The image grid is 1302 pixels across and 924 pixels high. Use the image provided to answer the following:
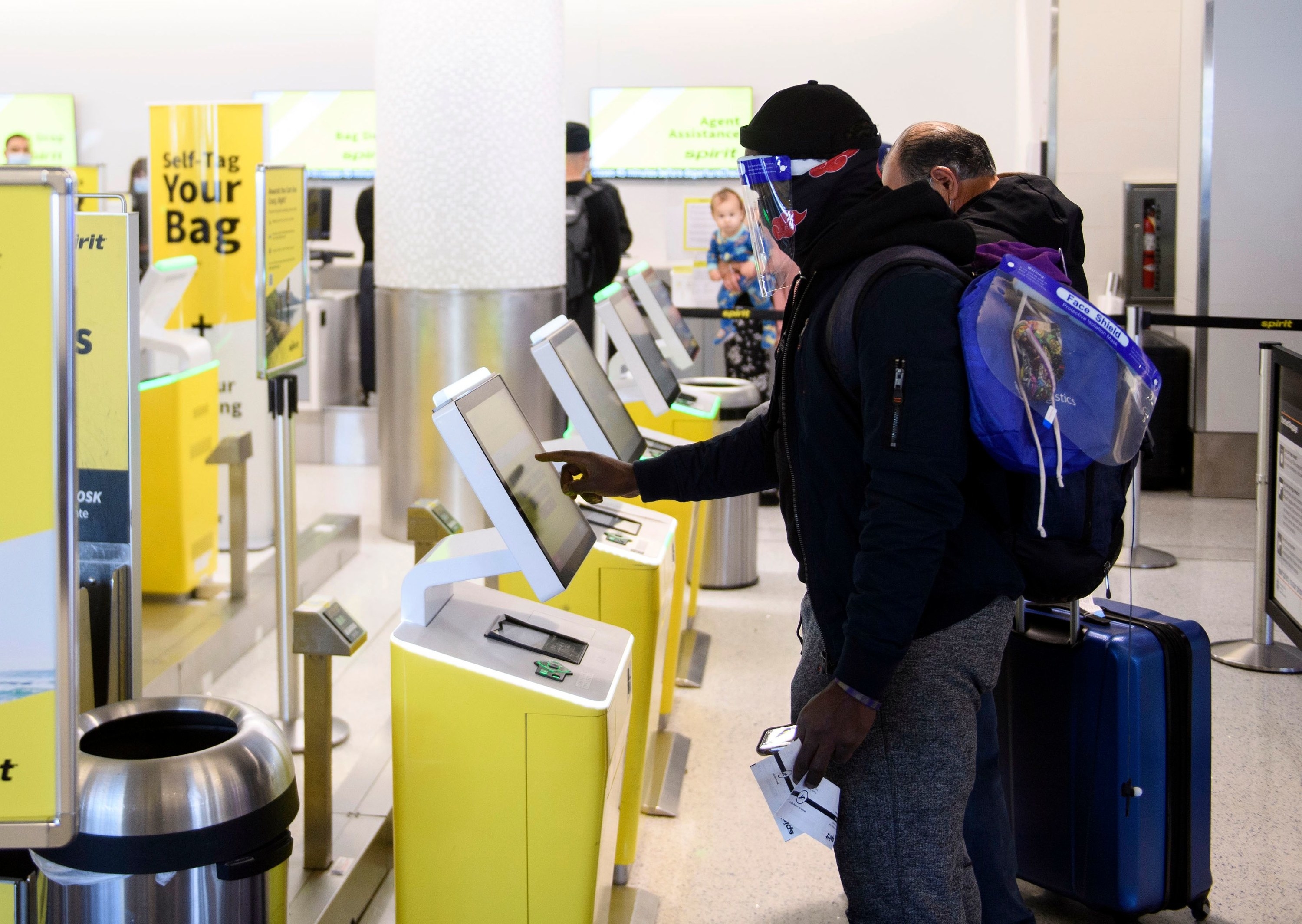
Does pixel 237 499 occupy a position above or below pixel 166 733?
above

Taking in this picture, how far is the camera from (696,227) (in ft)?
25.4

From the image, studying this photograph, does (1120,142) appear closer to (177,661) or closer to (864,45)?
(864,45)

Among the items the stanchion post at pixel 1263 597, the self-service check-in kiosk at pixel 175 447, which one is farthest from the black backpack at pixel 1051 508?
the self-service check-in kiosk at pixel 175 447

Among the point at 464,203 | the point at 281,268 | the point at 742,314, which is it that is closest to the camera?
the point at 281,268

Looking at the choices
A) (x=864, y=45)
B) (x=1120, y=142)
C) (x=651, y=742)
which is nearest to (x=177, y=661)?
(x=651, y=742)

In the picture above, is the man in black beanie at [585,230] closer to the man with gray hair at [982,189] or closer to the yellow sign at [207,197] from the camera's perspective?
the yellow sign at [207,197]

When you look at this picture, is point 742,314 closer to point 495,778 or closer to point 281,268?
point 281,268

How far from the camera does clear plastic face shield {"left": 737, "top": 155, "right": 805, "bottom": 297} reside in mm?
1818

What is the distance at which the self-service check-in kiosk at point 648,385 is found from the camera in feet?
12.3

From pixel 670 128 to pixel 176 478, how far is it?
20.7ft

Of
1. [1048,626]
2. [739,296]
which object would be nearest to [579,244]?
[739,296]

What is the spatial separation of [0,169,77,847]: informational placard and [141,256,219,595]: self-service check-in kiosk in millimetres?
3055

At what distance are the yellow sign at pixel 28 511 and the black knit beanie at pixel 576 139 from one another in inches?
201

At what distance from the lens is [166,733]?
6.58 feet
